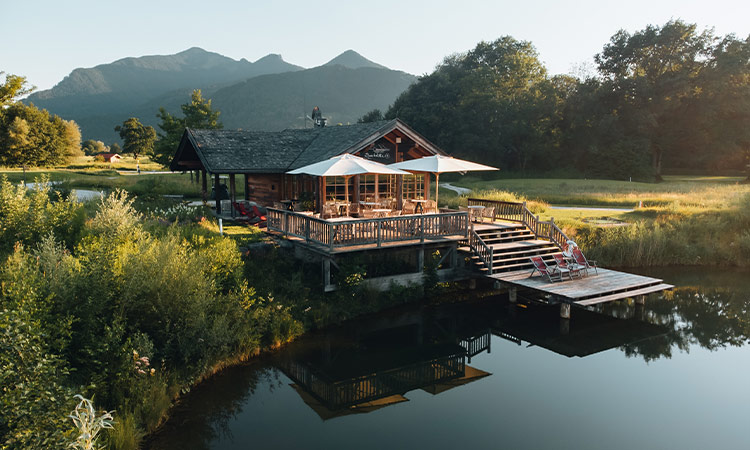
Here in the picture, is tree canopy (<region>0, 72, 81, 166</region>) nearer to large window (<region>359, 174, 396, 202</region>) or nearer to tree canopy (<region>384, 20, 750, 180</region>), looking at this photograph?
large window (<region>359, 174, 396, 202</region>)

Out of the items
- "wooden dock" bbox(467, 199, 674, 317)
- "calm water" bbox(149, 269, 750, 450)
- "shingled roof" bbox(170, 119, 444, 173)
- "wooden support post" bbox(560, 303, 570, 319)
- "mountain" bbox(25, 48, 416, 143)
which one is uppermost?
"mountain" bbox(25, 48, 416, 143)

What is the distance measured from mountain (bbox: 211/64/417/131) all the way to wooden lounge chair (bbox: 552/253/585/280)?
443 feet

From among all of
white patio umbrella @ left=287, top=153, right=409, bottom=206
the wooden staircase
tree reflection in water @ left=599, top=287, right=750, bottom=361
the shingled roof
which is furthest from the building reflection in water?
the shingled roof

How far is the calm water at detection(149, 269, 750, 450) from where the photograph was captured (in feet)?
31.1

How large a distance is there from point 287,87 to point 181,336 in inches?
6865

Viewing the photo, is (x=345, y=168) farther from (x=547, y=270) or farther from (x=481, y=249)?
(x=547, y=270)

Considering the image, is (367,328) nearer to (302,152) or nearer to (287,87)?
(302,152)

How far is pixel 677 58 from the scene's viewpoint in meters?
55.2

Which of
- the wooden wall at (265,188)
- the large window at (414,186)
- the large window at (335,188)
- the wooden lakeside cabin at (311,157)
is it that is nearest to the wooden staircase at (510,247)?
the large window at (414,186)

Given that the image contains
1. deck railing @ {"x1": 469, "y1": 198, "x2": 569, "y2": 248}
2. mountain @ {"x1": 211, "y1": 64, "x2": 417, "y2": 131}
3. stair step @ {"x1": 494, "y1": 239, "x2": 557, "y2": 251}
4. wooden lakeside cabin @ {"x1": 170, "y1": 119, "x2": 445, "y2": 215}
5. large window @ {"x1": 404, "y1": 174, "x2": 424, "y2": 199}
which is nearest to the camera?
stair step @ {"x1": 494, "y1": 239, "x2": 557, "y2": 251}

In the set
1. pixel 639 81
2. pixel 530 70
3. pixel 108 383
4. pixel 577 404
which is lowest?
pixel 577 404

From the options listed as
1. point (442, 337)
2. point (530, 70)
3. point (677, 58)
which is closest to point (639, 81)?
point (677, 58)

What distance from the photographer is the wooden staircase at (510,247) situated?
17.3m

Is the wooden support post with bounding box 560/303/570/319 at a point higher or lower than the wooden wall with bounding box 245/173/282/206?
lower
